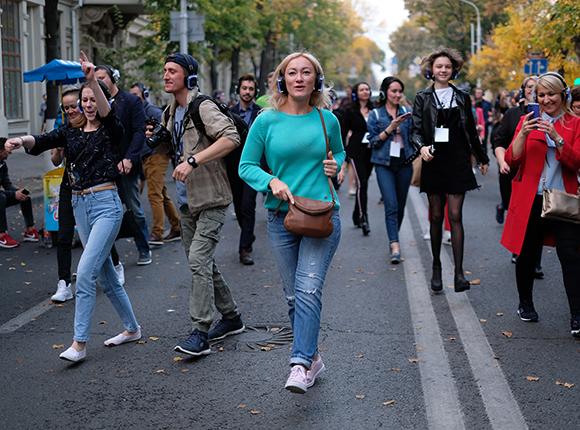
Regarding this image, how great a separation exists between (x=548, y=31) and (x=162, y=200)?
11.1 meters

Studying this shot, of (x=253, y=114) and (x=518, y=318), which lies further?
(x=253, y=114)

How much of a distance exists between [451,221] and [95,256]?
10.9 feet

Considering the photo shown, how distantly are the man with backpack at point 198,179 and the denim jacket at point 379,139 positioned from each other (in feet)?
13.5

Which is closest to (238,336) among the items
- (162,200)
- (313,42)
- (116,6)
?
(162,200)

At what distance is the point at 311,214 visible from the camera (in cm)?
512

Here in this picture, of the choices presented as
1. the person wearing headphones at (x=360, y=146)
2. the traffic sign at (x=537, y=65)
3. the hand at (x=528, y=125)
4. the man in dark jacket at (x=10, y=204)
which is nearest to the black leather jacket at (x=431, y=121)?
the hand at (x=528, y=125)

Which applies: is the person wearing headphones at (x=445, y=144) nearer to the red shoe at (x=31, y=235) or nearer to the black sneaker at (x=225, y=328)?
the black sneaker at (x=225, y=328)

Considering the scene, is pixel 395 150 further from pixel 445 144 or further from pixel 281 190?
pixel 281 190

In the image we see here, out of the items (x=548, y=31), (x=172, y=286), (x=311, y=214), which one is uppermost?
(x=548, y=31)

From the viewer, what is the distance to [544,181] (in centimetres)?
697

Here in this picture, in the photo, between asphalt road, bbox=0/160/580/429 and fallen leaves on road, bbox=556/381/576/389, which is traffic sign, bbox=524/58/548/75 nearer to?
asphalt road, bbox=0/160/580/429

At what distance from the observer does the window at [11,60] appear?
85.5 feet

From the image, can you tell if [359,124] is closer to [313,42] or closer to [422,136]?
[422,136]

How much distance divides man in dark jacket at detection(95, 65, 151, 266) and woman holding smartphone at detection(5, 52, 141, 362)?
80.5 inches
